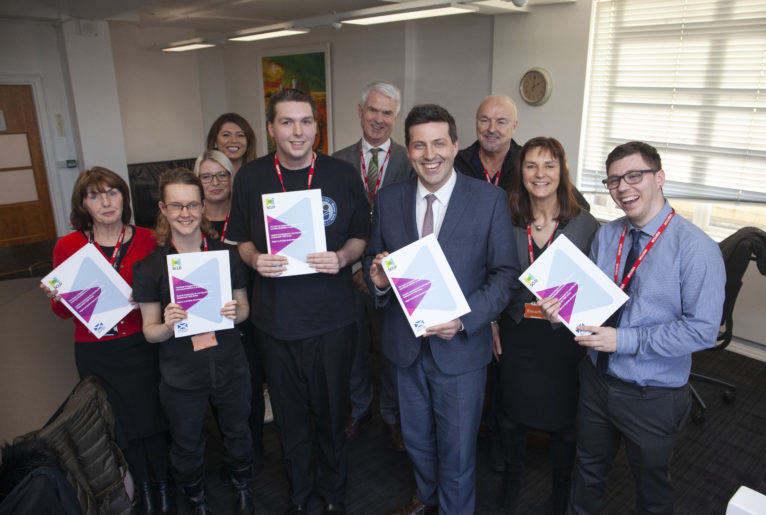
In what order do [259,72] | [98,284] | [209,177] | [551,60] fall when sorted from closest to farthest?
[98,284] → [209,177] → [551,60] → [259,72]

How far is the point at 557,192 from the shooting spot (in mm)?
2242

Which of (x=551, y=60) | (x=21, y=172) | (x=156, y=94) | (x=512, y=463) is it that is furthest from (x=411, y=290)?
(x=156, y=94)

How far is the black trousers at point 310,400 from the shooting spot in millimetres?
2162

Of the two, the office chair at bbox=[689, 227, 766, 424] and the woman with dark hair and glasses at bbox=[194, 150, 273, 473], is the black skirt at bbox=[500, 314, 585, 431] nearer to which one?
the office chair at bbox=[689, 227, 766, 424]

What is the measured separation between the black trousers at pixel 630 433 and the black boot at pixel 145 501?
194cm

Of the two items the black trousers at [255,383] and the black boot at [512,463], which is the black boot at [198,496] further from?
the black boot at [512,463]

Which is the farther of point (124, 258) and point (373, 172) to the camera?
point (373, 172)

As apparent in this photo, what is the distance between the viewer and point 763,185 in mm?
3855

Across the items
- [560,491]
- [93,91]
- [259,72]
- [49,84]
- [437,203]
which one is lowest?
[560,491]

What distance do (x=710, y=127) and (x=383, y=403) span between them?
3.44m

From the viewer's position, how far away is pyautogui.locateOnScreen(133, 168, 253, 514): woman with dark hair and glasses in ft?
6.79

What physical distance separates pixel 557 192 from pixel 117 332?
6.70 ft

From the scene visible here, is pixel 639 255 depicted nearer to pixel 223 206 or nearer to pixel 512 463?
pixel 512 463

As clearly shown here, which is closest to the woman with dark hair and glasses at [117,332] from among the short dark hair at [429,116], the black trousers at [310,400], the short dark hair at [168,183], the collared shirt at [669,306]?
the short dark hair at [168,183]
